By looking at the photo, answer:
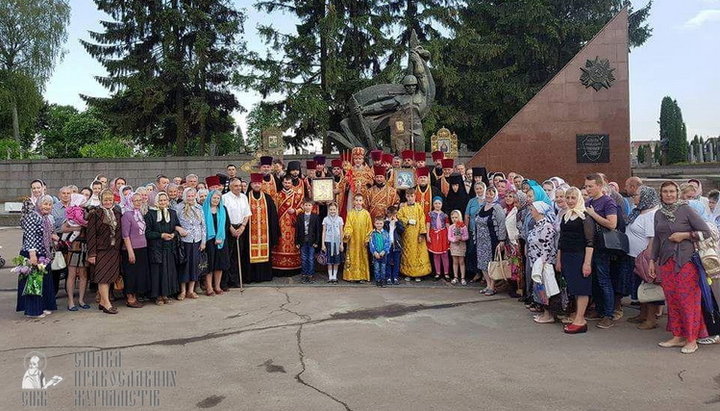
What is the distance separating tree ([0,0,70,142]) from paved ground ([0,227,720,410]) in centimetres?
3250

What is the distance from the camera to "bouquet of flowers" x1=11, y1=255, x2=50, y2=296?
6083 mm

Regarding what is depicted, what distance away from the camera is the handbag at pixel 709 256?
4.70 meters

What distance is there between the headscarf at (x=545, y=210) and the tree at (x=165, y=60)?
71.8 feet

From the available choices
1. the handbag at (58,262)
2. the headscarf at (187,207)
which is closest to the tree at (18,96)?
the handbag at (58,262)

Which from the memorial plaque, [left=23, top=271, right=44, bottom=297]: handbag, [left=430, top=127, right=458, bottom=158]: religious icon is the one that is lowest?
[left=23, top=271, right=44, bottom=297]: handbag

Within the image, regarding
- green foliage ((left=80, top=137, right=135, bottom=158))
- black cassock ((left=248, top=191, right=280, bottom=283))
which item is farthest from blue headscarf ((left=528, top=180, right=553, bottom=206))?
green foliage ((left=80, top=137, right=135, bottom=158))

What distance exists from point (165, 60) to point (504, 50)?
1709 cm

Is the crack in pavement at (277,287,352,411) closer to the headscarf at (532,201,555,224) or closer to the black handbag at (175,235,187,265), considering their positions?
the black handbag at (175,235,187,265)

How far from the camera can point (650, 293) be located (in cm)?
533

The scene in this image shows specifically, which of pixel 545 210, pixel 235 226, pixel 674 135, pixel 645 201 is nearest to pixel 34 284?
pixel 235 226

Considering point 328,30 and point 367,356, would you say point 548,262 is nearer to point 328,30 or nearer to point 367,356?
point 367,356

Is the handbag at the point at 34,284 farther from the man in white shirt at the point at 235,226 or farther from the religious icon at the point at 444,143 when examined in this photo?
the religious icon at the point at 444,143

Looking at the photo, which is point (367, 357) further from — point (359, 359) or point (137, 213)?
point (137, 213)

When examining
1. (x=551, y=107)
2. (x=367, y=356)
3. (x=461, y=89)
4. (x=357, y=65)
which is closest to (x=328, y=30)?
(x=357, y=65)
